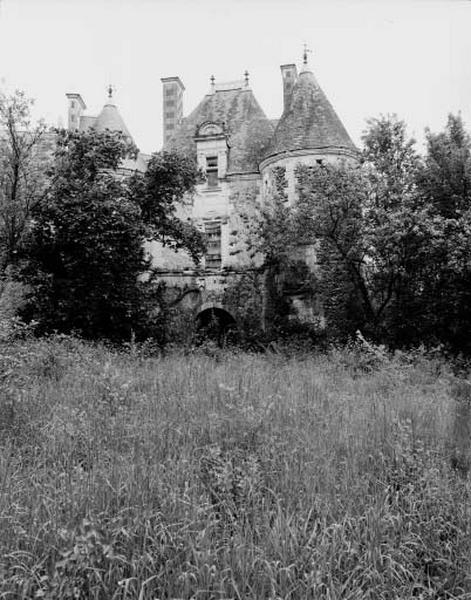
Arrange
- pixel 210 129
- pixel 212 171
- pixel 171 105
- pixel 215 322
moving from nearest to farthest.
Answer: pixel 215 322, pixel 210 129, pixel 212 171, pixel 171 105

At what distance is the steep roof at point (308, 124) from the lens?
21.9 meters

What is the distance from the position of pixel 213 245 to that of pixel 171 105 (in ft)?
38.0

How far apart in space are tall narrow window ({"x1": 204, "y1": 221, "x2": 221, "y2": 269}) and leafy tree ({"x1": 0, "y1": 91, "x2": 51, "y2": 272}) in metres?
9.01

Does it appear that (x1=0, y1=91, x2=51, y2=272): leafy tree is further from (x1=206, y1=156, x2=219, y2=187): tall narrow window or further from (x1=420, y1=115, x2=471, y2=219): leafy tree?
(x1=420, y1=115, x2=471, y2=219): leafy tree

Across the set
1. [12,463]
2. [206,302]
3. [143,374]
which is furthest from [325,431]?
[206,302]

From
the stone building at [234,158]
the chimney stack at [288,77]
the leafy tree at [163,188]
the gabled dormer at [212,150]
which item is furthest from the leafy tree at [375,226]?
the chimney stack at [288,77]

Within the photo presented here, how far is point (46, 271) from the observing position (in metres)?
15.9

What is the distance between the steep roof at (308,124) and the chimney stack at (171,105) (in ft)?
29.2

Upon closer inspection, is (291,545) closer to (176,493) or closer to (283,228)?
(176,493)

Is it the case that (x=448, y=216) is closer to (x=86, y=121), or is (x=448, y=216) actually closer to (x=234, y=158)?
(x=234, y=158)

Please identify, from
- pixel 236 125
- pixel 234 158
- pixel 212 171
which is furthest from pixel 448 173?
pixel 236 125

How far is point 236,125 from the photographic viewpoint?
86.3 feet

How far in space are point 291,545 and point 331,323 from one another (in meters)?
17.0

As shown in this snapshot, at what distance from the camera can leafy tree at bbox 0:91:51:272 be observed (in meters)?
15.9
